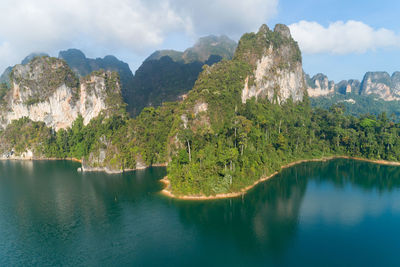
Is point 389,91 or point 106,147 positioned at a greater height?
point 389,91

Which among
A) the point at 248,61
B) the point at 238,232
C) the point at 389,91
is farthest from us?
the point at 389,91

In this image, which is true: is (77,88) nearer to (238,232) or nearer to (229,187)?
(229,187)

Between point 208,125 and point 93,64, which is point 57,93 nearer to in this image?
point 208,125

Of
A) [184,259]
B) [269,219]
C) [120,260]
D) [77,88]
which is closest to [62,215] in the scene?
[120,260]

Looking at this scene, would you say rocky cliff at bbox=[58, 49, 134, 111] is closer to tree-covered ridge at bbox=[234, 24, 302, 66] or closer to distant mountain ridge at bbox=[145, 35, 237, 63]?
distant mountain ridge at bbox=[145, 35, 237, 63]

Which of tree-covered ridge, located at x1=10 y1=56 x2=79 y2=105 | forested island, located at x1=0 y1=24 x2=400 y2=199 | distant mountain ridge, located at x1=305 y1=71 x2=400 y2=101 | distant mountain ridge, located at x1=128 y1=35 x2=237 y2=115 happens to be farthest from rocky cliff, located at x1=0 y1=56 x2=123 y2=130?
distant mountain ridge, located at x1=305 y1=71 x2=400 y2=101

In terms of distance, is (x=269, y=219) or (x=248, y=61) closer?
(x=269, y=219)
